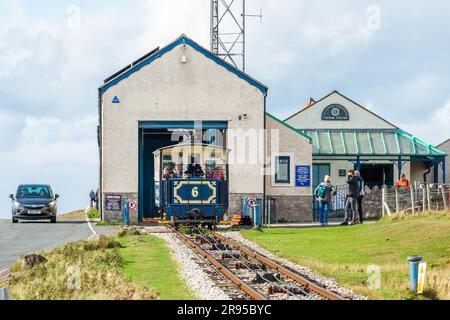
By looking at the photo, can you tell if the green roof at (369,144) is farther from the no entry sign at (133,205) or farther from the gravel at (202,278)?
the gravel at (202,278)

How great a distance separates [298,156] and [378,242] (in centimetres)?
1668

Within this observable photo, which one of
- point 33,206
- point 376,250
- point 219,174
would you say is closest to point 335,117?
point 33,206

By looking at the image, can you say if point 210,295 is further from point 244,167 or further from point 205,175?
point 244,167

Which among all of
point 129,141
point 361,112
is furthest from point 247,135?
point 361,112

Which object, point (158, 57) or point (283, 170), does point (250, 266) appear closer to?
point (158, 57)

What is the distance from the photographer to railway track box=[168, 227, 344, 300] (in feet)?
45.8

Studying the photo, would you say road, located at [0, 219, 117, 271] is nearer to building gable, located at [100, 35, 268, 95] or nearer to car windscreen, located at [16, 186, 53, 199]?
car windscreen, located at [16, 186, 53, 199]

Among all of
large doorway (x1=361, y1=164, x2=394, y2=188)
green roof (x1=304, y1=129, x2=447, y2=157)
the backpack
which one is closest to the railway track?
the backpack

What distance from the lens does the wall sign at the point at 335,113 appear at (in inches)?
2208

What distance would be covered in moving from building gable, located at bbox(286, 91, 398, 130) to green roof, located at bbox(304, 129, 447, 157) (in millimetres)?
1192

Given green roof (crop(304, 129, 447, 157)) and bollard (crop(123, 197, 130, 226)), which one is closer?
bollard (crop(123, 197, 130, 226))

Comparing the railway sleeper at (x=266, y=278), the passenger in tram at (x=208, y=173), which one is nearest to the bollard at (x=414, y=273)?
the railway sleeper at (x=266, y=278)

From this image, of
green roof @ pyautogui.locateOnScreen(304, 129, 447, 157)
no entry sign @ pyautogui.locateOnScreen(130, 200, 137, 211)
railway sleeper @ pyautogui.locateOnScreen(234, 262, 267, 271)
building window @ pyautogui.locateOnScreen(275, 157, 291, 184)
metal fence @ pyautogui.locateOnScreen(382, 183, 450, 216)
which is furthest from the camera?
green roof @ pyautogui.locateOnScreen(304, 129, 447, 157)

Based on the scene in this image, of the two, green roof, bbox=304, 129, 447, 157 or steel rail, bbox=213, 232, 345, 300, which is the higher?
green roof, bbox=304, 129, 447, 157
